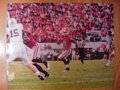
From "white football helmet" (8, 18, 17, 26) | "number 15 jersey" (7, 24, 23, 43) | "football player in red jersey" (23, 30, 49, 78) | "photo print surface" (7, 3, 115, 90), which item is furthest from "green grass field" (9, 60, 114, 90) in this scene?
"white football helmet" (8, 18, 17, 26)

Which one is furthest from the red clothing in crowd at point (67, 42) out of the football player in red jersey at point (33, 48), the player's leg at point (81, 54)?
the football player in red jersey at point (33, 48)

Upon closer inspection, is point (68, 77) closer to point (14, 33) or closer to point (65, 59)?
point (65, 59)

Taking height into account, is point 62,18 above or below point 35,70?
above

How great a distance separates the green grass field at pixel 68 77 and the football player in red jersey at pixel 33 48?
112 mm

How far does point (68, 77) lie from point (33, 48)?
56 centimetres

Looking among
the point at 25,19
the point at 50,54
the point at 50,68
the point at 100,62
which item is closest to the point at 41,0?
the point at 25,19

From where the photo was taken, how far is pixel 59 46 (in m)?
2.75

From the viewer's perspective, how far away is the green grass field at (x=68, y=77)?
107 inches

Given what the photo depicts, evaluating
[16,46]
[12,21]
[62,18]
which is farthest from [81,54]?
[12,21]

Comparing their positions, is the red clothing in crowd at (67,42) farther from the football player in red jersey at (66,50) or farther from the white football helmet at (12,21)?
the white football helmet at (12,21)

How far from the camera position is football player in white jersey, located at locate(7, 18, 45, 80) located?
272cm

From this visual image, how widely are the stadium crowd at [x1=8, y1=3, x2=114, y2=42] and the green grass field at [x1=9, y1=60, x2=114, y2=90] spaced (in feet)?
1.12

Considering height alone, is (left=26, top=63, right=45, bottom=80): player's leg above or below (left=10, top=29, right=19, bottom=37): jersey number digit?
below

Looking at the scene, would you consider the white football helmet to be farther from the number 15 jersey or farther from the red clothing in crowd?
the red clothing in crowd
